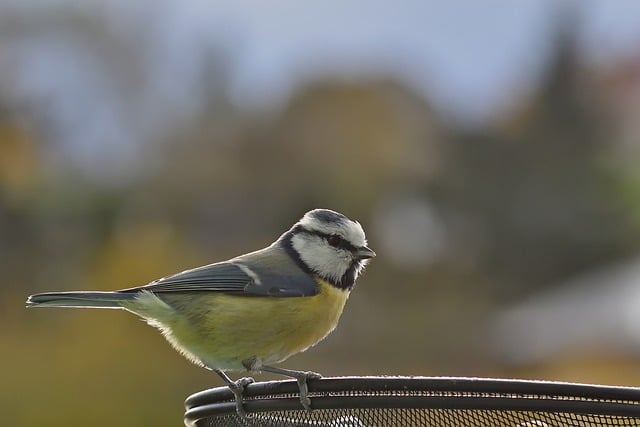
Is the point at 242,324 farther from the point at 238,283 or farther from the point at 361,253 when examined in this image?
the point at 361,253

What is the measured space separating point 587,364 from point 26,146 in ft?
20.8

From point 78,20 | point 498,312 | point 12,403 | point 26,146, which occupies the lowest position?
point 498,312

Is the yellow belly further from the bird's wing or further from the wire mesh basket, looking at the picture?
the wire mesh basket

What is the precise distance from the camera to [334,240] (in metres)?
2.99

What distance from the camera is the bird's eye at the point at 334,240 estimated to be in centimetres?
298

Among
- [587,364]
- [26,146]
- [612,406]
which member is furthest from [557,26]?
[612,406]

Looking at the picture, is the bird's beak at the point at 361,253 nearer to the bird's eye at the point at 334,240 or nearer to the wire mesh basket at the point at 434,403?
the bird's eye at the point at 334,240

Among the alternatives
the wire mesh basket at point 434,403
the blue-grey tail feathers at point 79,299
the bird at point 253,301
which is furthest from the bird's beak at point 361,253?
the wire mesh basket at point 434,403

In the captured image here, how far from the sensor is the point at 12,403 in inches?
303

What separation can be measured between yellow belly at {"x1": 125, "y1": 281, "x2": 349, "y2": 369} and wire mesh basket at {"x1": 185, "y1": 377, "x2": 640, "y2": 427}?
38 centimetres

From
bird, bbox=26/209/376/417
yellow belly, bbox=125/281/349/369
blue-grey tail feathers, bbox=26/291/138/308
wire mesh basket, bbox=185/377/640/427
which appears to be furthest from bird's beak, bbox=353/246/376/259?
wire mesh basket, bbox=185/377/640/427

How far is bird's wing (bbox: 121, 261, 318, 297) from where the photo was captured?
9.32ft

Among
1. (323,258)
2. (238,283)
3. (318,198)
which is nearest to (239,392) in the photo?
(238,283)

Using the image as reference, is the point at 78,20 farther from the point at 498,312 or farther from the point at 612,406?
the point at 612,406
